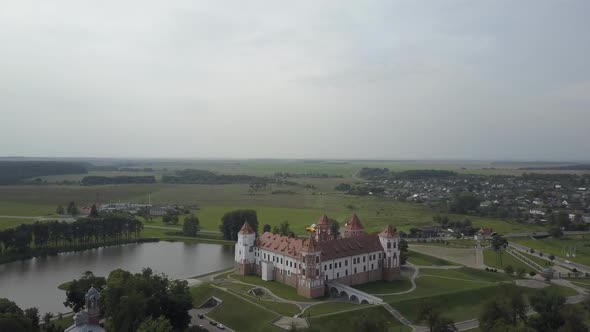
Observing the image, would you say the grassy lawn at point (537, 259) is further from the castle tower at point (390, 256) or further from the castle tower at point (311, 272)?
the castle tower at point (311, 272)

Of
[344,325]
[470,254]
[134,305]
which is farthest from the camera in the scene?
[470,254]

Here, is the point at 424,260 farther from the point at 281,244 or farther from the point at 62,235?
the point at 62,235

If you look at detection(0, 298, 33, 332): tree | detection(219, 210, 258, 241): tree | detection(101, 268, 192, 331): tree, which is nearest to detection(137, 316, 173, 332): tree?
detection(101, 268, 192, 331): tree

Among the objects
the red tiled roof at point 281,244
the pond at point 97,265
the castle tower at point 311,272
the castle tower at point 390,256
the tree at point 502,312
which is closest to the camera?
the tree at point 502,312

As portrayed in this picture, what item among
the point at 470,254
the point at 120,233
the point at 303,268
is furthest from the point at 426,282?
the point at 120,233

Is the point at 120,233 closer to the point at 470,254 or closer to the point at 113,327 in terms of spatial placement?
the point at 113,327

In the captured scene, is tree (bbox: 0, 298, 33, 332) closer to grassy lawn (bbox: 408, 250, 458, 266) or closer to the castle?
the castle

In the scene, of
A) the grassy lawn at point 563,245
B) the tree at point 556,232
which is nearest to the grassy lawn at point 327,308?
the grassy lawn at point 563,245
